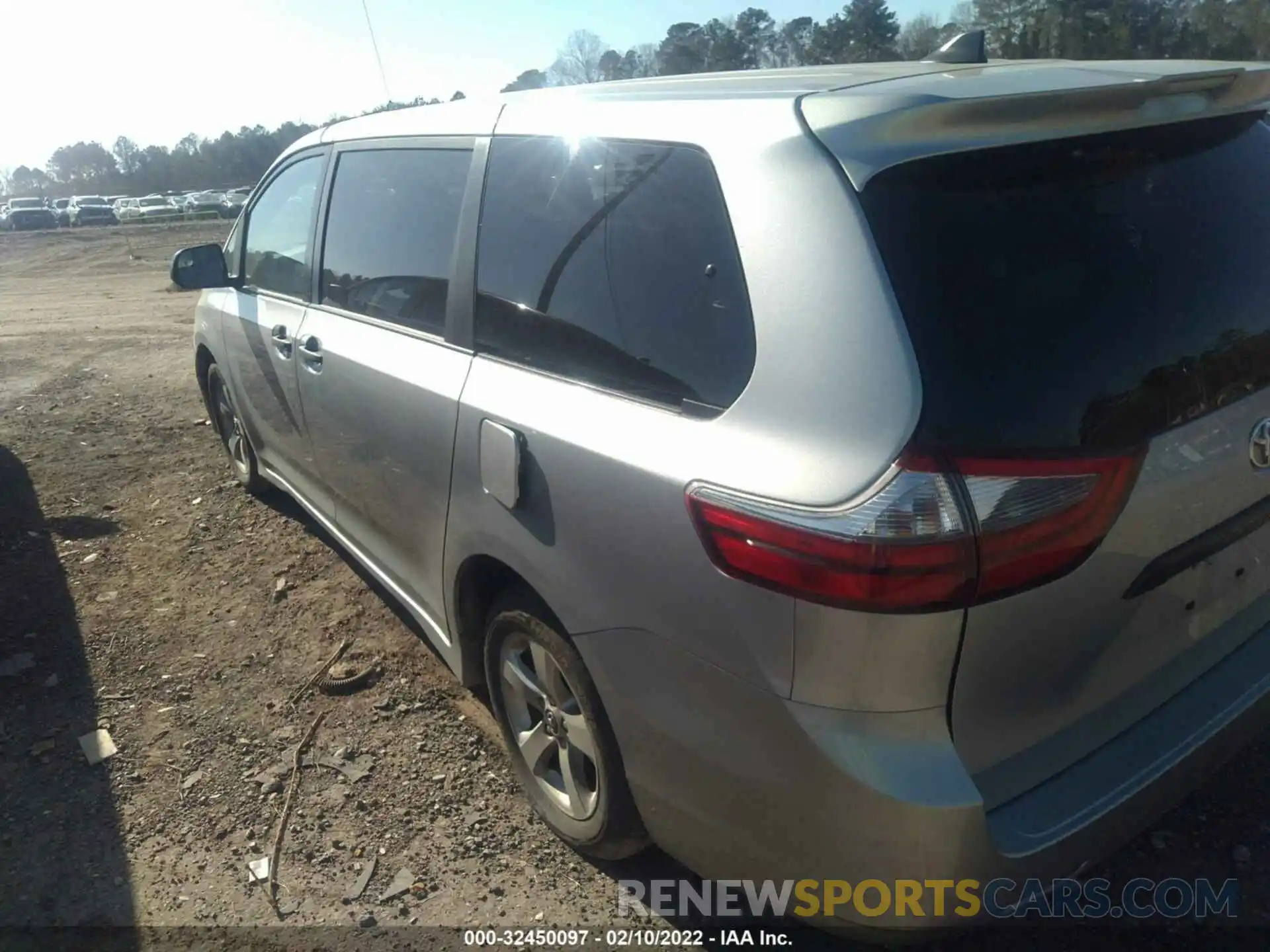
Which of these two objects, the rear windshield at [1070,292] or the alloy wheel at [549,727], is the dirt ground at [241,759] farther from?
the rear windshield at [1070,292]

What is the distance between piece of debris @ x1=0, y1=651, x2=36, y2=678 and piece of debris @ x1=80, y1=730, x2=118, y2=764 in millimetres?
651

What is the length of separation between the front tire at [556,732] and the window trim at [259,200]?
6.11ft

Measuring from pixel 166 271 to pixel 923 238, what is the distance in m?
24.7

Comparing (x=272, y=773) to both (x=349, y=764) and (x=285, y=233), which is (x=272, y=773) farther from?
(x=285, y=233)

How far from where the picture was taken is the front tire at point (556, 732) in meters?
2.31

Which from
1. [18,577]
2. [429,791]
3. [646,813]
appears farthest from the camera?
[18,577]

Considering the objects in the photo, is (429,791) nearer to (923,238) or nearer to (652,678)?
(652,678)

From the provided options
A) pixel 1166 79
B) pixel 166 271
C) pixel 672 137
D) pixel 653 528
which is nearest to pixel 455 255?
pixel 672 137

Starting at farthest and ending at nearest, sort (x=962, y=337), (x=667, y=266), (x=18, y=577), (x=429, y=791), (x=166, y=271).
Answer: (x=166, y=271) → (x=18, y=577) → (x=429, y=791) → (x=667, y=266) → (x=962, y=337)

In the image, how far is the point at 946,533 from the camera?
158 cm

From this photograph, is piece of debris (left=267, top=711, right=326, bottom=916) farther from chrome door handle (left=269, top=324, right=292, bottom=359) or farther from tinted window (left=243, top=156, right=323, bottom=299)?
tinted window (left=243, top=156, right=323, bottom=299)

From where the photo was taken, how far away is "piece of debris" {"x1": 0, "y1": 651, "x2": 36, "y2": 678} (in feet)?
12.3

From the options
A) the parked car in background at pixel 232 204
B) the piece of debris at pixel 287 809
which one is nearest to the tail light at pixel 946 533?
the piece of debris at pixel 287 809

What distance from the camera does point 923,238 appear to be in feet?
5.55
